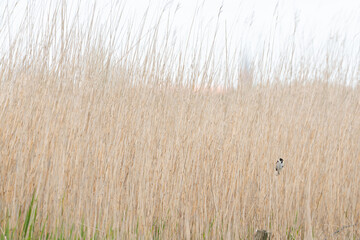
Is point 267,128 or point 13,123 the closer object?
point 13,123

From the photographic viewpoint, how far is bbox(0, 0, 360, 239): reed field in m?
1.82

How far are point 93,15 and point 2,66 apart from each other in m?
0.85

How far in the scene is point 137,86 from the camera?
2.58 m

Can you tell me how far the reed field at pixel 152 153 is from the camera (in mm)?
1821

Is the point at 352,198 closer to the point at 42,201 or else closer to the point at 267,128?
the point at 267,128

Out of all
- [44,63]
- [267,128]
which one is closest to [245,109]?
[267,128]

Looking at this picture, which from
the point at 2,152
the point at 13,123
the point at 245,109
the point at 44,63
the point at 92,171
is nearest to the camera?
the point at 92,171

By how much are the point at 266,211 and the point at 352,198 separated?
0.79 m

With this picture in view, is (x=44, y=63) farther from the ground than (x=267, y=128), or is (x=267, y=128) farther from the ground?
(x=44, y=63)

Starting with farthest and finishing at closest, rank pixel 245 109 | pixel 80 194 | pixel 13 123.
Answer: pixel 245 109, pixel 13 123, pixel 80 194

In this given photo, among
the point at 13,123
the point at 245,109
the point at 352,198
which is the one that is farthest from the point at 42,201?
the point at 352,198

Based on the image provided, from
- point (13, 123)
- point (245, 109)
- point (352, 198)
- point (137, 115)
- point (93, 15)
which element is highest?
point (93, 15)

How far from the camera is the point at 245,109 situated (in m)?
2.67

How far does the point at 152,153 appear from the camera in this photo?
2051mm
